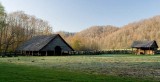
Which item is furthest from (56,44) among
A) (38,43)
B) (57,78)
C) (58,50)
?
(57,78)

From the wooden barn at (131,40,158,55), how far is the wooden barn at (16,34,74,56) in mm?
31253

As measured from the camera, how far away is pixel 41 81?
16.1 metres

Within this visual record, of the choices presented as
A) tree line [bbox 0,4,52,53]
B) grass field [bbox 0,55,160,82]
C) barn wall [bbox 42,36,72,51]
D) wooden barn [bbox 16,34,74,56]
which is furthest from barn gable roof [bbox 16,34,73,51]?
grass field [bbox 0,55,160,82]

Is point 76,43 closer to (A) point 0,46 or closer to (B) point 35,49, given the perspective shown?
(A) point 0,46

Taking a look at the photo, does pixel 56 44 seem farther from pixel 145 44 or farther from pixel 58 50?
pixel 145 44

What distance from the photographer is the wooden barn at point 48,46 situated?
236ft

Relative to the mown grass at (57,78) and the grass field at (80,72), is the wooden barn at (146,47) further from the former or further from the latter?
the mown grass at (57,78)

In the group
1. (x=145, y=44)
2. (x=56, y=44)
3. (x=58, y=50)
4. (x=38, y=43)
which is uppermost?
(x=145, y=44)

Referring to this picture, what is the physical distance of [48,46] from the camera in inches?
2837

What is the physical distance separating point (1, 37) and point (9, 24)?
535cm

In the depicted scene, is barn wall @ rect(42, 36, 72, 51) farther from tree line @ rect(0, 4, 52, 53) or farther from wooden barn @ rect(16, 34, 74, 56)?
tree line @ rect(0, 4, 52, 53)

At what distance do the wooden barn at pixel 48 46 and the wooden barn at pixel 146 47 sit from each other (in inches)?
1230

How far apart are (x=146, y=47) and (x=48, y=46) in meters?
37.2

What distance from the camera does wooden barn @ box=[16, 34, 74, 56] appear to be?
7188cm
